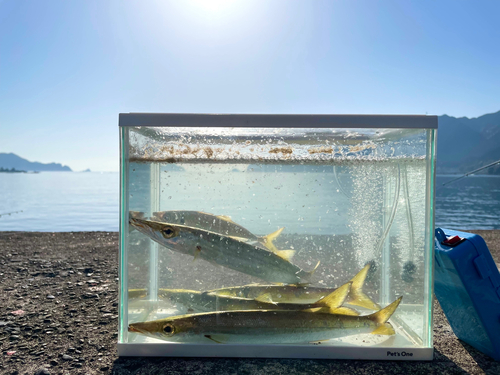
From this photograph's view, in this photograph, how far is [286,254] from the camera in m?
2.16

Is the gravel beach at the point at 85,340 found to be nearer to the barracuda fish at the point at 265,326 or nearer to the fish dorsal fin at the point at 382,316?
the barracuda fish at the point at 265,326

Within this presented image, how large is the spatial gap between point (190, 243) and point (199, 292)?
32 centimetres

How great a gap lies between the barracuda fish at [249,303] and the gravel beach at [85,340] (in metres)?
0.31

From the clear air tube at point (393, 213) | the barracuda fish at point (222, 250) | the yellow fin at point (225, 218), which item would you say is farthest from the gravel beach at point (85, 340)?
the yellow fin at point (225, 218)

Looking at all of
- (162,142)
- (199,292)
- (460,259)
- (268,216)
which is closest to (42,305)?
(199,292)

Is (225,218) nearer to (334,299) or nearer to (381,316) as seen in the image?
(334,299)

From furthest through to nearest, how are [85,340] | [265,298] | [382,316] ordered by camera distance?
[85,340] → [265,298] → [382,316]

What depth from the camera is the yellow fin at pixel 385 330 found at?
207 centimetres

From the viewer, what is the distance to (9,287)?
3.70 m

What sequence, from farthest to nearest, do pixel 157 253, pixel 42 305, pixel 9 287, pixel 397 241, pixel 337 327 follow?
pixel 9 287 < pixel 42 305 < pixel 157 253 < pixel 397 241 < pixel 337 327

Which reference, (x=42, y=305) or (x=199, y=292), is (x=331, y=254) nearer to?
(x=199, y=292)

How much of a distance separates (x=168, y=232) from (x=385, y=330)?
55.3 inches

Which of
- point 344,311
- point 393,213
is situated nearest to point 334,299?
point 344,311

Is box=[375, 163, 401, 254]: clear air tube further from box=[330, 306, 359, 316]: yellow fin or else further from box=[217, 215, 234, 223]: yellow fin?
box=[217, 215, 234, 223]: yellow fin
